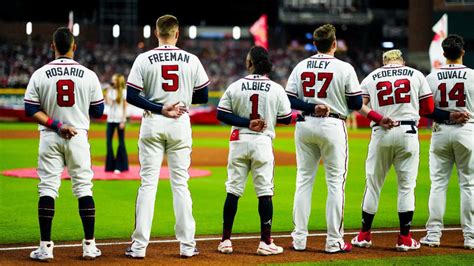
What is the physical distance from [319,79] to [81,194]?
10.1 feet

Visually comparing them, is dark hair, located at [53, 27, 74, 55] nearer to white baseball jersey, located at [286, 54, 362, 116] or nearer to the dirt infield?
the dirt infield

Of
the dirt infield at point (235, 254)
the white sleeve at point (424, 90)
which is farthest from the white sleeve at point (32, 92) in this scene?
the white sleeve at point (424, 90)

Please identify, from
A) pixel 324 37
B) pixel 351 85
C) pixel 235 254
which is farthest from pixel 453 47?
pixel 235 254

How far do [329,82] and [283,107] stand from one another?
622 millimetres

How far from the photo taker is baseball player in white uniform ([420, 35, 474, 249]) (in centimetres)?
944

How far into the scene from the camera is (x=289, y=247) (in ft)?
30.4

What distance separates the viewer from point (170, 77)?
8.50 metres

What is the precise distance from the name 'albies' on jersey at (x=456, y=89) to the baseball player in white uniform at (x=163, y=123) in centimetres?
327

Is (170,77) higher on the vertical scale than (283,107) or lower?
higher

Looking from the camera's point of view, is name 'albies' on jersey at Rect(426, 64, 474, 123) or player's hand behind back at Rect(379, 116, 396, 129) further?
name 'albies' on jersey at Rect(426, 64, 474, 123)

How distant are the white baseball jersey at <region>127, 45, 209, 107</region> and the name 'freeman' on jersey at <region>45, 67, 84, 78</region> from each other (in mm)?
555

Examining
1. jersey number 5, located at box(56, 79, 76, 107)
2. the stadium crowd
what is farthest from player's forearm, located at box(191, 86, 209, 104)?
the stadium crowd

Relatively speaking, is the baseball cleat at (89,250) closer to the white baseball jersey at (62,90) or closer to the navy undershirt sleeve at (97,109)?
the white baseball jersey at (62,90)

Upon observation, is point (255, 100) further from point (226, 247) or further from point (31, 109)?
point (31, 109)
